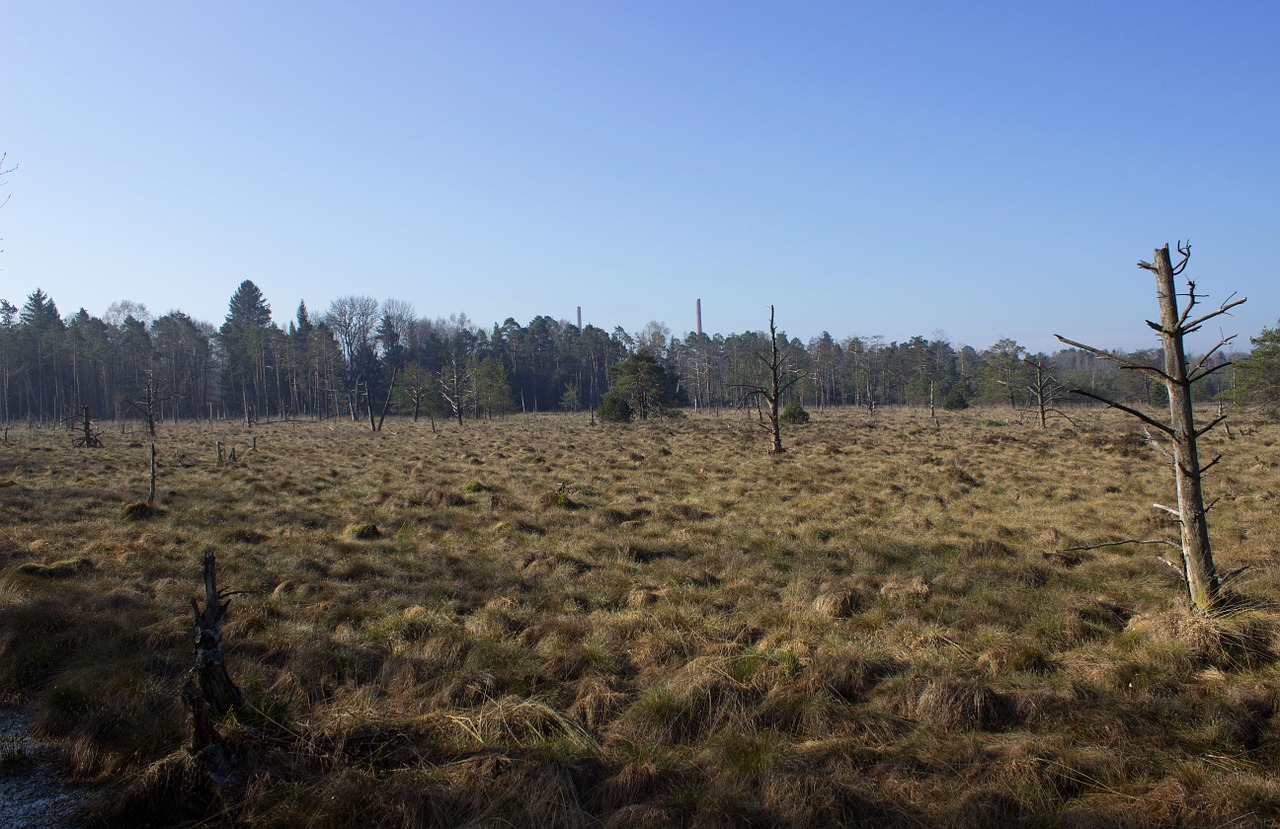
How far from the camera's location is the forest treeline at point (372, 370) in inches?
2354

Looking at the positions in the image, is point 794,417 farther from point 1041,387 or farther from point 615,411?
point 1041,387

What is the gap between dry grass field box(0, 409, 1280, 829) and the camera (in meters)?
4.26

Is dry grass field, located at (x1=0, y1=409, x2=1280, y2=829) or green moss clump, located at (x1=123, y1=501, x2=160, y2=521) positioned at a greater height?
green moss clump, located at (x1=123, y1=501, x2=160, y2=521)

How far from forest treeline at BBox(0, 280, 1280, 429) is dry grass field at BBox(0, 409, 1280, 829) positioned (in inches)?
1414

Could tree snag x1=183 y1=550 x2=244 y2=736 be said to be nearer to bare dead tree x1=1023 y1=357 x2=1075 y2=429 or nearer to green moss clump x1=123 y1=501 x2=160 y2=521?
green moss clump x1=123 y1=501 x2=160 y2=521

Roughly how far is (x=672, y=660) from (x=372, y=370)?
232ft

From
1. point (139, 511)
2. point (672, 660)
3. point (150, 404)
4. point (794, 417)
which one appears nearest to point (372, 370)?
point (150, 404)

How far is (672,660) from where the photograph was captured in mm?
6691

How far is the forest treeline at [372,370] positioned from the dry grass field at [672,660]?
35927mm

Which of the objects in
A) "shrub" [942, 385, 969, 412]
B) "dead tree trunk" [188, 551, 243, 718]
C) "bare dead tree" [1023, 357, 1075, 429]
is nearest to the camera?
"dead tree trunk" [188, 551, 243, 718]

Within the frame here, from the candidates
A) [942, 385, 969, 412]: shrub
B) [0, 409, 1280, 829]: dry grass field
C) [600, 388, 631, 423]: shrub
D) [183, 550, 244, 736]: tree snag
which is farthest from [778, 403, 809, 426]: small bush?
[183, 550, 244, 736]: tree snag

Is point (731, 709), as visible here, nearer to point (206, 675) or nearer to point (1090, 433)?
point (206, 675)

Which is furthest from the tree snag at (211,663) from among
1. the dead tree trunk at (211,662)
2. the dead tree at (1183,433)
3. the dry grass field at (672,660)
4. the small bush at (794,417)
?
the small bush at (794,417)

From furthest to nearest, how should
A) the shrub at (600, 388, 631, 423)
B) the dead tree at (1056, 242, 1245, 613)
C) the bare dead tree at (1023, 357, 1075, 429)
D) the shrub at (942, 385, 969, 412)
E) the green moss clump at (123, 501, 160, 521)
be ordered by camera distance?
the shrub at (942, 385, 969, 412) < the shrub at (600, 388, 631, 423) < the bare dead tree at (1023, 357, 1075, 429) < the green moss clump at (123, 501, 160, 521) < the dead tree at (1056, 242, 1245, 613)
